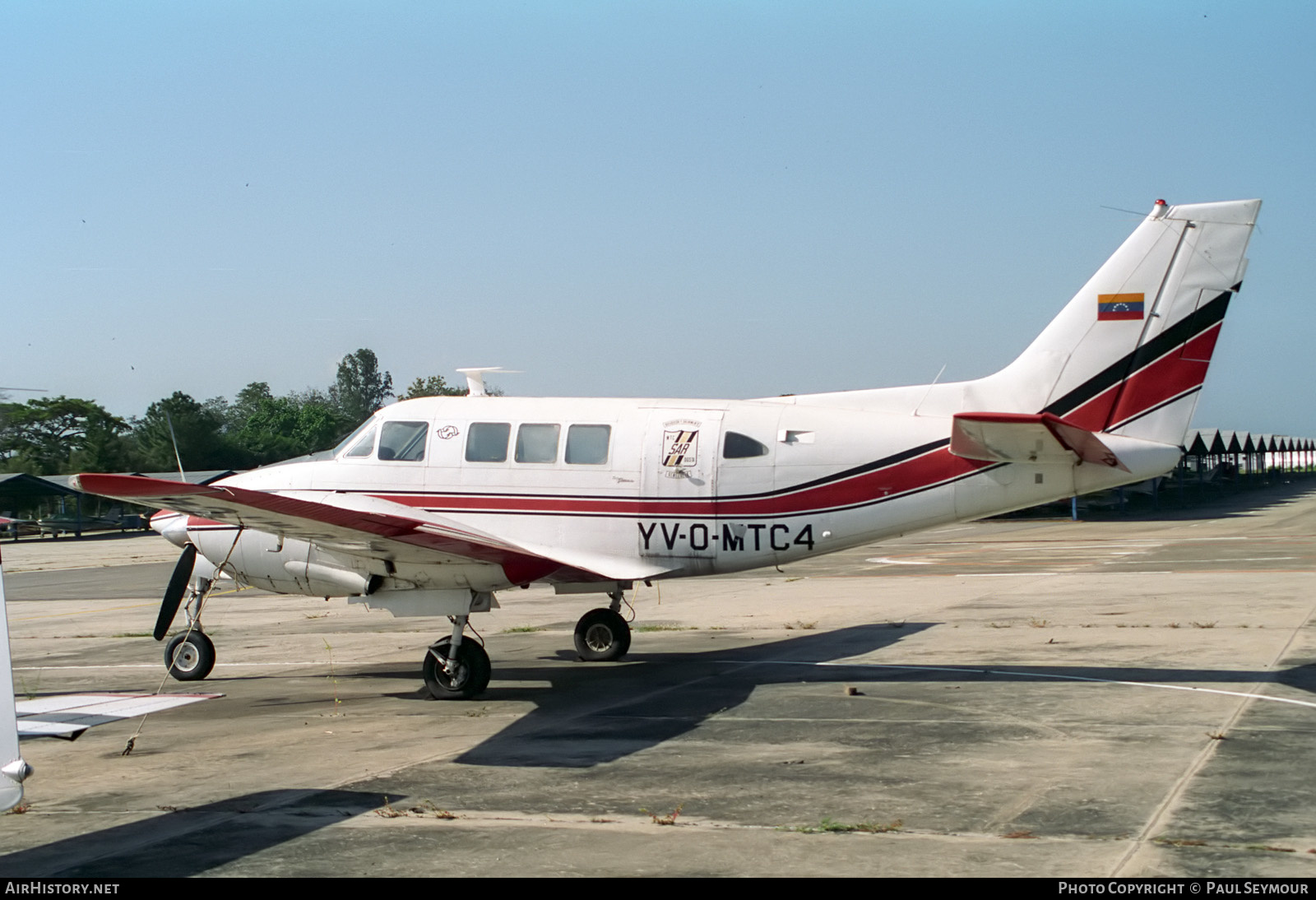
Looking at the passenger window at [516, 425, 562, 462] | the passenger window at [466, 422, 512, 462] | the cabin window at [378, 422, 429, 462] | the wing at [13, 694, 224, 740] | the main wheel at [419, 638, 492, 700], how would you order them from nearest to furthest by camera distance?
the wing at [13, 694, 224, 740], the main wheel at [419, 638, 492, 700], the passenger window at [516, 425, 562, 462], the passenger window at [466, 422, 512, 462], the cabin window at [378, 422, 429, 462]

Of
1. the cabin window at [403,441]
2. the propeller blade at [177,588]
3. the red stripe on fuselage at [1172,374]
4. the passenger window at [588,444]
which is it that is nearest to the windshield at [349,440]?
the cabin window at [403,441]

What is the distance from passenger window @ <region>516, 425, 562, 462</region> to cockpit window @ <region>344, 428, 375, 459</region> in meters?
1.93

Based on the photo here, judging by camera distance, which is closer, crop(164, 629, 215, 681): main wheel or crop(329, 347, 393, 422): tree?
crop(164, 629, 215, 681): main wheel

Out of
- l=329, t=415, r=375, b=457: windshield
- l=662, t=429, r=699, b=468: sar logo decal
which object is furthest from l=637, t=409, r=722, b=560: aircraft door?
l=329, t=415, r=375, b=457: windshield

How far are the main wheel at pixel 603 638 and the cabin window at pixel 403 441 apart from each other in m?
3.37

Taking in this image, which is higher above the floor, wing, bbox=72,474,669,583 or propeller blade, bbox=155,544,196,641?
wing, bbox=72,474,669,583

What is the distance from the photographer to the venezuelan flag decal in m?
12.5

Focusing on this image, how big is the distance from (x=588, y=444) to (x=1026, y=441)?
508cm

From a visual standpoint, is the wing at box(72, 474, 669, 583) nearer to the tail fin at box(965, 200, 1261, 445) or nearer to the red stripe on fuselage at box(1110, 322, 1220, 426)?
the tail fin at box(965, 200, 1261, 445)

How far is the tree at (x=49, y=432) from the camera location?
3504 inches

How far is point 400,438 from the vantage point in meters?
14.5

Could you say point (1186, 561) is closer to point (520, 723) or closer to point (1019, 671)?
point (1019, 671)

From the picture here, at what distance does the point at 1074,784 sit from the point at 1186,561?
21.0 meters

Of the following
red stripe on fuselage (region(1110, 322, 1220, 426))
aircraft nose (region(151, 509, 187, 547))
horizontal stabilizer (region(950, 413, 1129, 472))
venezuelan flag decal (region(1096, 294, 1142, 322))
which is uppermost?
venezuelan flag decal (region(1096, 294, 1142, 322))
